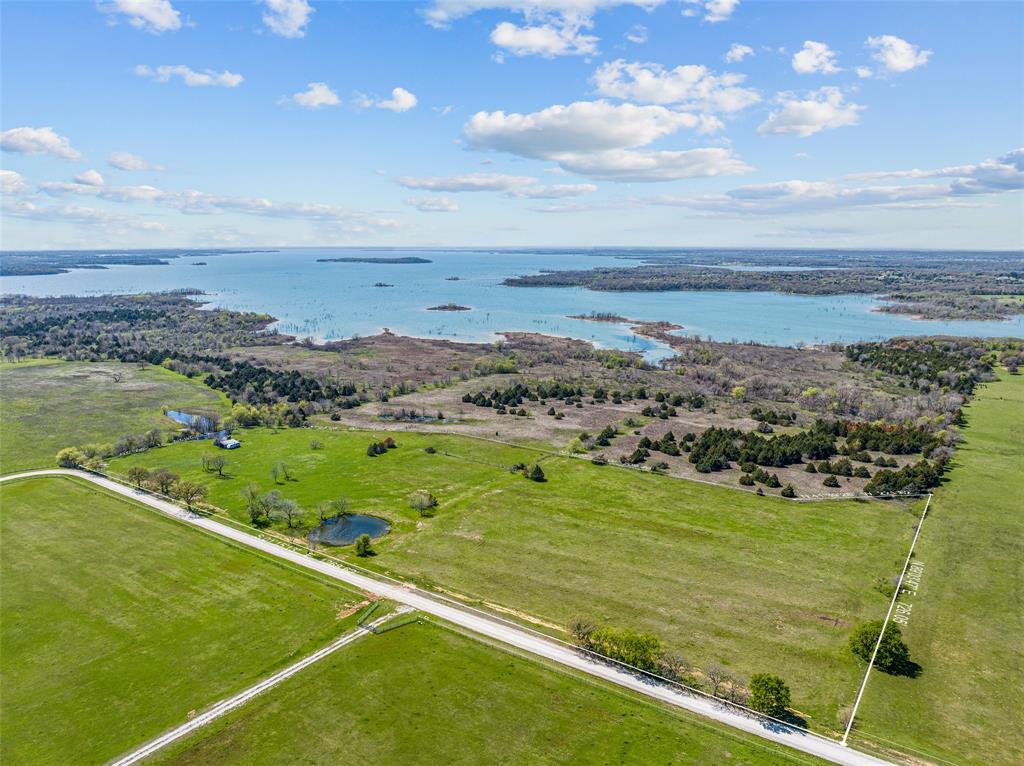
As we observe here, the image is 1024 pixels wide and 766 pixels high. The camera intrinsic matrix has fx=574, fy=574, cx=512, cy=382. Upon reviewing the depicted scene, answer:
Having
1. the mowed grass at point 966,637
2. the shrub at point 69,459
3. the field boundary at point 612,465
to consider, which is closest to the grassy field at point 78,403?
the shrub at point 69,459

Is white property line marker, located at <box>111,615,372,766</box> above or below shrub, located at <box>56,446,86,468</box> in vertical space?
below

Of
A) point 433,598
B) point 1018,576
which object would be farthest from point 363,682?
point 1018,576

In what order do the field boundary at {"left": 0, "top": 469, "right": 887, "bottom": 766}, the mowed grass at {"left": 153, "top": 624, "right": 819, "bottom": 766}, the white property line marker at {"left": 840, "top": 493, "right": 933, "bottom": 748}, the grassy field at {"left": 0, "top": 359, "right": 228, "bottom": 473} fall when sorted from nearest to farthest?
the mowed grass at {"left": 153, "top": 624, "right": 819, "bottom": 766}
the field boundary at {"left": 0, "top": 469, "right": 887, "bottom": 766}
the white property line marker at {"left": 840, "top": 493, "right": 933, "bottom": 748}
the grassy field at {"left": 0, "top": 359, "right": 228, "bottom": 473}

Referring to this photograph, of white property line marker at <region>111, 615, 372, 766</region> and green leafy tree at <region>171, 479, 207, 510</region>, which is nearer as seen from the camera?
white property line marker at <region>111, 615, 372, 766</region>

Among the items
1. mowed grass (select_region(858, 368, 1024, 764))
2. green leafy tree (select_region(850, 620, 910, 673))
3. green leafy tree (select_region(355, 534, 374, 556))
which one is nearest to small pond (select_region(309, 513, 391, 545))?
green leafy tree (select_region(355, 534, 374, 556))

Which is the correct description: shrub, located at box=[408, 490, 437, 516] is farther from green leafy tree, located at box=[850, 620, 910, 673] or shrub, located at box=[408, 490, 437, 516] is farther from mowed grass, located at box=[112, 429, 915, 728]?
green leafy tree, located at box=[850, 620, 910, 673]

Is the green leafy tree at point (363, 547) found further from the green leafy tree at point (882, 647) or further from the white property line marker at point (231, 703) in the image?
the green leafy tree at point (882, 647)
